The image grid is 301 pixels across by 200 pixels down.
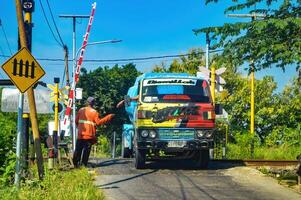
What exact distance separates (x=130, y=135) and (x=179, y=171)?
3.90 metres

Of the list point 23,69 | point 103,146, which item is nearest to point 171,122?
point 23,69

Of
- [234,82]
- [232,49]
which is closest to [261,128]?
[234,82]

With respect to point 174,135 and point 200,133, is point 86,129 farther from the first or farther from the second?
point 200,133

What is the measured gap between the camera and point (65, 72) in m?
39.6

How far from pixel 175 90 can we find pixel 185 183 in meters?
3.21

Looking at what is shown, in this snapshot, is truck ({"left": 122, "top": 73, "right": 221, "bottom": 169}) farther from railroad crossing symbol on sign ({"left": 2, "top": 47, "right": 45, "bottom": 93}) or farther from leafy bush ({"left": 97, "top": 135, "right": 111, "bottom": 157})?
leafy bush ({"left": 97, "top": 135, "right": 111, "bottom": 157})

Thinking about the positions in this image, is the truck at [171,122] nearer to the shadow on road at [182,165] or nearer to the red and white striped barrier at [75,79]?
the shadow on road at [182,165]

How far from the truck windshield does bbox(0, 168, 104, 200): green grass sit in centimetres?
316

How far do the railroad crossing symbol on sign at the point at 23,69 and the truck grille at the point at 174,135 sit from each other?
3.55 metres

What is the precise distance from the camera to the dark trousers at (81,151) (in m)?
14.4

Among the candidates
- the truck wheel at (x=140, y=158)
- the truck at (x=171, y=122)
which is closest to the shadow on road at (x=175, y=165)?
the truck wheel at (x=140, y=158)

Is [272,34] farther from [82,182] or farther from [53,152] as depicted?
[53,152]

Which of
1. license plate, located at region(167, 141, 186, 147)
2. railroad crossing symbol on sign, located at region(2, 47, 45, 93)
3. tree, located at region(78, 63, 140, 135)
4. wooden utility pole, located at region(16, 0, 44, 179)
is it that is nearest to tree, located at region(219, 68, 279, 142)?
tree, located at region(78, 63, 140, 135)

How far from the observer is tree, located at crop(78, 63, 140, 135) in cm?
4084
